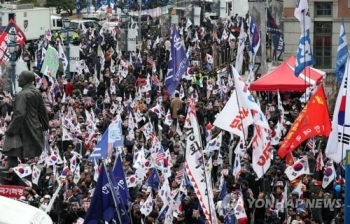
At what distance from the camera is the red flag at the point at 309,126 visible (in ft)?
74.6

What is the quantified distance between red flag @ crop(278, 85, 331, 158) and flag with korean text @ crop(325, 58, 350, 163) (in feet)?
7.38

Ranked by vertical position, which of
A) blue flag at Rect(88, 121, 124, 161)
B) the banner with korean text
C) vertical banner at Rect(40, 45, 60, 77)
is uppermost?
the banner with korean text

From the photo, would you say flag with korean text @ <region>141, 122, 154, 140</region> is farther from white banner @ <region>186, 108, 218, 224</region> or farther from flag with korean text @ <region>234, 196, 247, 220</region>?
white banner @ <region>186, 108, 218, 224</region>

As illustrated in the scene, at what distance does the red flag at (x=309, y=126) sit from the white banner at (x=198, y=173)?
4.79 meters

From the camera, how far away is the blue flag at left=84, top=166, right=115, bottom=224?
16922mm

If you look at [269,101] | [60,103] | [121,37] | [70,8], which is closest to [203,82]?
[269,101]

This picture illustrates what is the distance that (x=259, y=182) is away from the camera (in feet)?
73.9

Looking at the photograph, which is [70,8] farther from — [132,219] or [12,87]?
[132,219]

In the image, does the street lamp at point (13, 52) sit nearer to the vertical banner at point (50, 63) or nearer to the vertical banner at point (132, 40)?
the vertical banner at point (50, 63)

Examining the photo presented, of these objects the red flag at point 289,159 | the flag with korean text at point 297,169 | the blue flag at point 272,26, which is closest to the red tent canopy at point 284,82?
the blue flag at point 272,26

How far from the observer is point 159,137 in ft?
95.1

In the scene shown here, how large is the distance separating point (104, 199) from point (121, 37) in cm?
3484

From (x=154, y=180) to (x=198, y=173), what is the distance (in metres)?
3.95

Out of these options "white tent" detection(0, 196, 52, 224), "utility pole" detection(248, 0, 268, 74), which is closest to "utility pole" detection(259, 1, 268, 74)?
"utility pole" detection(248, 0, 268, 74)
